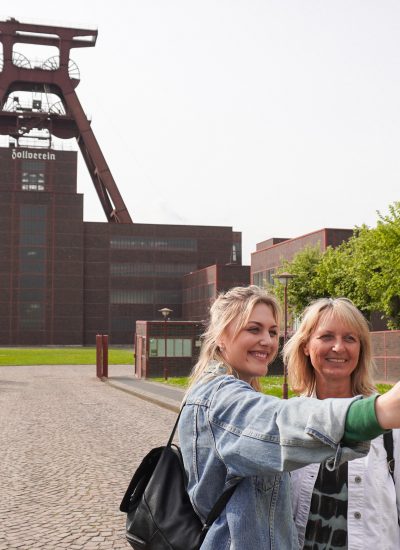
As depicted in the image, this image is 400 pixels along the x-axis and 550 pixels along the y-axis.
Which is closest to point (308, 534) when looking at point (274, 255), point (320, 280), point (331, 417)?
point (331, 417)

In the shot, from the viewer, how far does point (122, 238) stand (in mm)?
88812

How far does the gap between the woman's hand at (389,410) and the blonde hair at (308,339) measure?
1.37m

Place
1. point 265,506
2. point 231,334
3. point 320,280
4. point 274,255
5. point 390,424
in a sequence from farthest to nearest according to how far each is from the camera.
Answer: point 274,255
point 320,280
point 231,334
point 265,506
point 390,424

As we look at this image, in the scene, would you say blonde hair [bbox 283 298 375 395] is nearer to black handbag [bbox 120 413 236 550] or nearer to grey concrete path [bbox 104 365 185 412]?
black handbag [bbox 120 413 236 550]

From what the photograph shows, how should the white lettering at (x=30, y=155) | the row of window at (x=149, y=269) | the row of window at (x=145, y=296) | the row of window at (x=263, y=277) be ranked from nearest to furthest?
the row of window at (x=263, y=277), the white lettering at (x=30, y=155), the row of window at (x=145, y=296), the row of window at (x=149, y=269)

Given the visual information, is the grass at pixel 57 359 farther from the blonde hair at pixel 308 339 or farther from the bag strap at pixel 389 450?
the bag strap at pixel 389 450

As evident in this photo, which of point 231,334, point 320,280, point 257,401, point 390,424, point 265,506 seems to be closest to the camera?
point 390,424

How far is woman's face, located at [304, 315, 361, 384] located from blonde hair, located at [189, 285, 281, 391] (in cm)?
67

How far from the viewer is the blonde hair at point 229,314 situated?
2.13 metres

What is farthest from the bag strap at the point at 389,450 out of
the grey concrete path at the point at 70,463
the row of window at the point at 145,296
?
the row of window at the point at 145,296

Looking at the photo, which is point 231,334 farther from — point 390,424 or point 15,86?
point 15,86

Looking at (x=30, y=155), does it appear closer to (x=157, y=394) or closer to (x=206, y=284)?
(x=206, y=284)

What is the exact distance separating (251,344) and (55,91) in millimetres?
90137

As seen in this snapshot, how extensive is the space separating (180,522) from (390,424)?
833 millimetres
